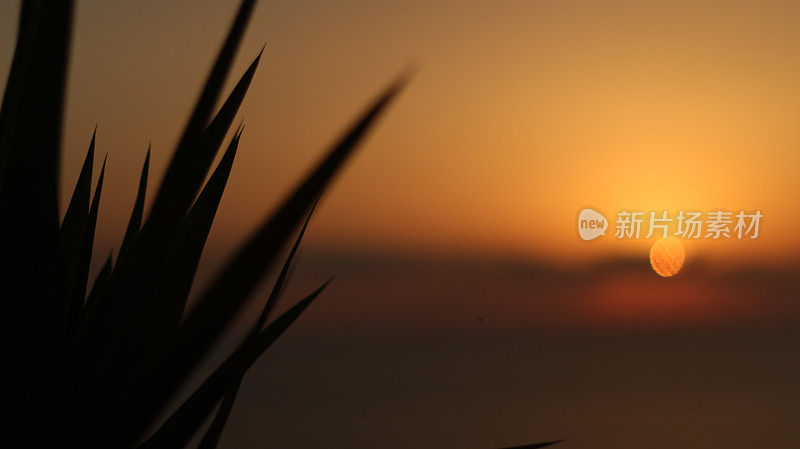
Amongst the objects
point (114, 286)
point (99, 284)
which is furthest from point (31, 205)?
point (99, 284)

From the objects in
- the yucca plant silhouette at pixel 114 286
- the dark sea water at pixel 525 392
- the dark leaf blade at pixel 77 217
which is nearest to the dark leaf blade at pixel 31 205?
the yucca plant silhouette at pixel 114 286

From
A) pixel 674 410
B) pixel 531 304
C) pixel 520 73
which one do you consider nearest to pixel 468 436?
pixel 531 304

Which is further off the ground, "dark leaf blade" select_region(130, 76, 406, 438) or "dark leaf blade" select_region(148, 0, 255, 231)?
"dark leaf blade" select_region(148, 0, 255, 231)

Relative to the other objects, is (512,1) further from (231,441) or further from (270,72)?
(231,441)

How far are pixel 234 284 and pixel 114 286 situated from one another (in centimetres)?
8

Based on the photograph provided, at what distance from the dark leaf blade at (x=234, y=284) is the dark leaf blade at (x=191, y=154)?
57 mm

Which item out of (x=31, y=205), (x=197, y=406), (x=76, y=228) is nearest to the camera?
(x=31, y=205)

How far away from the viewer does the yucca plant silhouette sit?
33 cm

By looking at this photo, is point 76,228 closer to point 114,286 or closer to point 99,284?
point 99,284

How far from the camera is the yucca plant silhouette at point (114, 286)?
332 millimetres

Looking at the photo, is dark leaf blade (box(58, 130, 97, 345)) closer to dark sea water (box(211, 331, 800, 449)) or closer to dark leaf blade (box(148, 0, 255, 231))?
dark leaf blade (box(148, 0, 255, 231))

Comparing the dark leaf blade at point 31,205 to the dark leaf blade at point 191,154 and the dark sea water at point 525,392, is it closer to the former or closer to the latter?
the dark leaf blade at point 191,154

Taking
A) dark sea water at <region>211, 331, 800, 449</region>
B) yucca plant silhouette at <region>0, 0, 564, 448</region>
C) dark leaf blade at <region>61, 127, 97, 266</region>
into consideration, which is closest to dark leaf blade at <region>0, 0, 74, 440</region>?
yucca plant silhouette at <region>0, 0, 564, 448</region>

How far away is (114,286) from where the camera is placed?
43 cm
